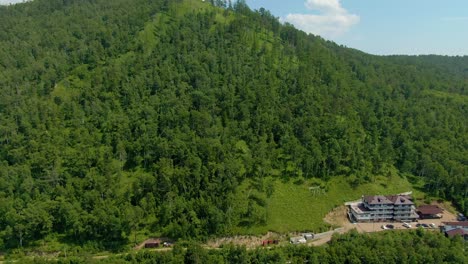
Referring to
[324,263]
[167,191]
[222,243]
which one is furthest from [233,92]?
[324,263]

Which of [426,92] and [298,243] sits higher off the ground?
[426,92]

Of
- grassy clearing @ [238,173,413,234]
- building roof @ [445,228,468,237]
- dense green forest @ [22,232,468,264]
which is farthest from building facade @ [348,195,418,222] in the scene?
dense green forest @ [22,232,468,264]

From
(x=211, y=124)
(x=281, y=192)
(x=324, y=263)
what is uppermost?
(x=211, y=124)

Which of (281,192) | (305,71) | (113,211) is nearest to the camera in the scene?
(113,211)

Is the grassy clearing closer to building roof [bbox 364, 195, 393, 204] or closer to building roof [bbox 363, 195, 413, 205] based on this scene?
building roof [bbox 364, 195, 393, 204]

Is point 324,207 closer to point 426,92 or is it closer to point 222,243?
point 222,243

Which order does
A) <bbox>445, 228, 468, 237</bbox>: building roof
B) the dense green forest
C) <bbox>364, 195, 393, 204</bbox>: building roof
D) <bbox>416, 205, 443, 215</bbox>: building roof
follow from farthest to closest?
<bbox>416, 205, 443, 215</bbox>: building roof < <bbox>364, 195, 393, 204</bbox>: building roof < <bbox>445, 228, 468, 237</bbox>: building roof < the dense green forest
